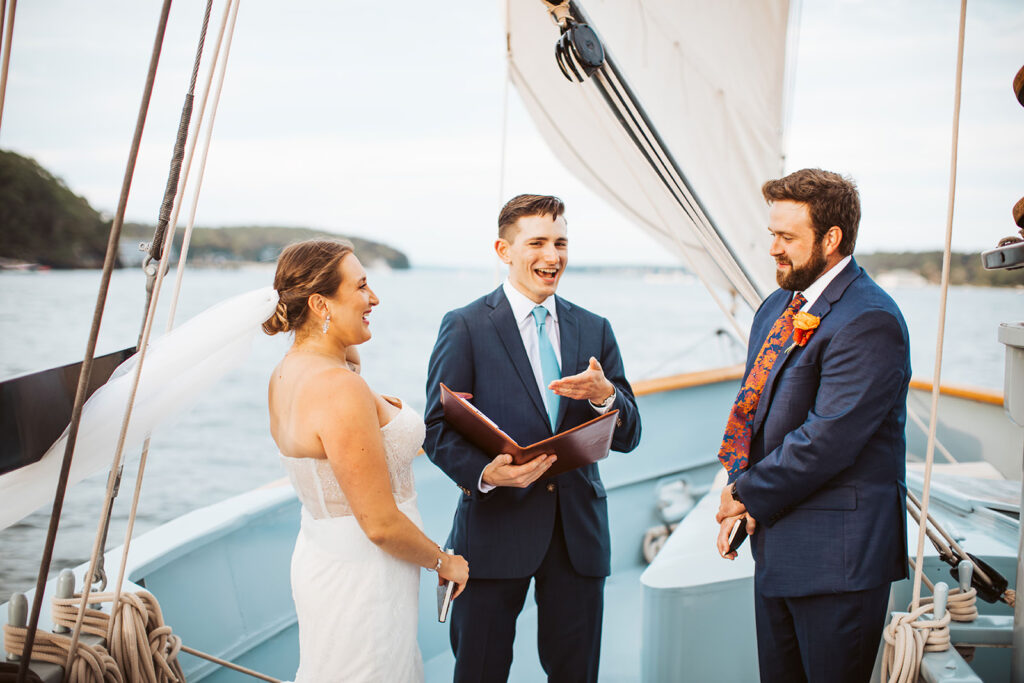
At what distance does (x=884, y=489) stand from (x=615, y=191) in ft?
7.11

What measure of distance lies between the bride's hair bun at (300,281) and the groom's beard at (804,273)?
1010mm

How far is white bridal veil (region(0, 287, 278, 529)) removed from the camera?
1.12 m

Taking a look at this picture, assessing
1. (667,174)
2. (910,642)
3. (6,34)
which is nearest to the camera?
(6,34)

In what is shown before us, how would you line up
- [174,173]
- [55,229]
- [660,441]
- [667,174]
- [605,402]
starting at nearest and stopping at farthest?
[174,173] → [605,402] → [667,174] → [660,441] → [55,229]

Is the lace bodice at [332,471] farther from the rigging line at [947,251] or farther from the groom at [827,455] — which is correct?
the rigging line at [947,251]

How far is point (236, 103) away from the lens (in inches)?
1271

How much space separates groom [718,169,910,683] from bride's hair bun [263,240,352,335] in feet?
3.36

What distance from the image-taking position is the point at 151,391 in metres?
1.27

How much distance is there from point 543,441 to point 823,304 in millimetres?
713

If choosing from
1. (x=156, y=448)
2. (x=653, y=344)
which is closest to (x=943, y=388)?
(x=156, y=448)

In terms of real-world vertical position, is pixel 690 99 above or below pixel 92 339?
above

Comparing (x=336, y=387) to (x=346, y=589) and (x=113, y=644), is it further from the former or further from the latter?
(x=113, y=644)

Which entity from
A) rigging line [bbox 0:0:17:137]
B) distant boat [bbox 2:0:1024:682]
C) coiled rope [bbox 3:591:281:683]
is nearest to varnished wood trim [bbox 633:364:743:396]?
distant boat [bbox 2:0:1024:682]

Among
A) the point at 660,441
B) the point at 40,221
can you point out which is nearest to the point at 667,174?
the point at 660,441
